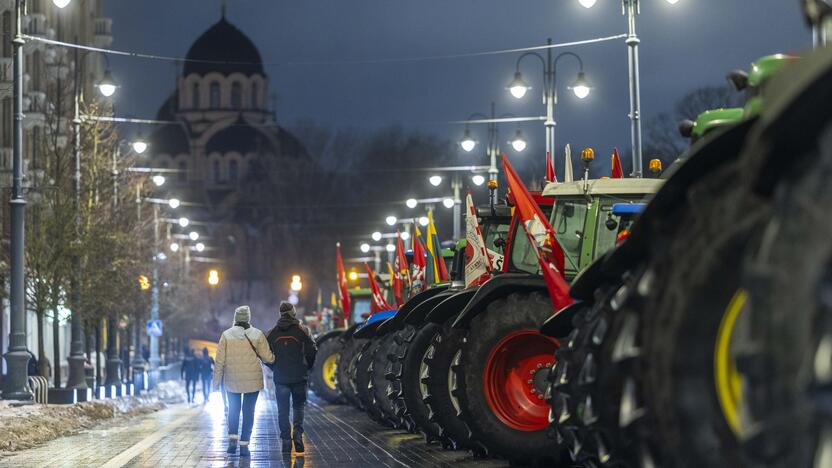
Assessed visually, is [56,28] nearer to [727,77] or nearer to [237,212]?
[727,77]

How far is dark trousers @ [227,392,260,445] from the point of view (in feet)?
65.1

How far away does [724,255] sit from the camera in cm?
625

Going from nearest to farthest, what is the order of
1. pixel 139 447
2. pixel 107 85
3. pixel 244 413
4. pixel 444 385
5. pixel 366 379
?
pixel 444 385 < pixel 244 413 < pixel 139 447 < pixel 366 379 < pixel 107 85

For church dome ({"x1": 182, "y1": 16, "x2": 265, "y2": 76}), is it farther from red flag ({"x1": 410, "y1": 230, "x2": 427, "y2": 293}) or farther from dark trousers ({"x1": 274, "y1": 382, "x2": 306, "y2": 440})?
dark trousers ({"x1": 274, "y1": 382, "x2": 306, "y2": 440})

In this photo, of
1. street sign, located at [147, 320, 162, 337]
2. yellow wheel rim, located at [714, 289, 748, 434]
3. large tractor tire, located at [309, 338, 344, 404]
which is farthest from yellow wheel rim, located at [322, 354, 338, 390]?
yellow wheel rim, located at [714, 289, 748, 434]

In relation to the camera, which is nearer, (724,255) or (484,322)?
(724,255)

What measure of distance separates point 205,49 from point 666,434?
605 feet

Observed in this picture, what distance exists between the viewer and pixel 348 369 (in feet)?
118

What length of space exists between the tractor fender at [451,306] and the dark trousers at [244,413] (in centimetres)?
A: 267

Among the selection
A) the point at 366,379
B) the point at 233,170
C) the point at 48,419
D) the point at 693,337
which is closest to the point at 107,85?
the point at 366,379

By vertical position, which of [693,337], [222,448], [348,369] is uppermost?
[693,337]

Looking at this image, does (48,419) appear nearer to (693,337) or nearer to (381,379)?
(381,379)

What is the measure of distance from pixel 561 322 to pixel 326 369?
30858mm

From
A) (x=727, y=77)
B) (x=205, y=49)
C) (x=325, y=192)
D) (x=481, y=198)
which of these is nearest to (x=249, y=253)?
(x=205, y=49)
